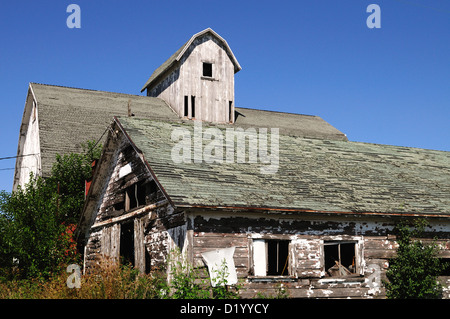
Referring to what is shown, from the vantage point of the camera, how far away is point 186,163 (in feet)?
46.9

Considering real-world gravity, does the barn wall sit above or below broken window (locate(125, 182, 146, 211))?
below

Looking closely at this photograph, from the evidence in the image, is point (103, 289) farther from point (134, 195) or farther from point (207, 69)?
point (207, 69)

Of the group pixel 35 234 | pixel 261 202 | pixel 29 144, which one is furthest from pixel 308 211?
pixel 29 144

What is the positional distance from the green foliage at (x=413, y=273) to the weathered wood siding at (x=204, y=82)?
18.6 meters

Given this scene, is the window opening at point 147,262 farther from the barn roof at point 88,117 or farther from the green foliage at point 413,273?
the barn roof at point 88,117

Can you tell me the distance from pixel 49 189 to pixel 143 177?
653 cm

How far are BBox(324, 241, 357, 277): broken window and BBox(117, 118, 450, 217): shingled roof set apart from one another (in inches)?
59.8

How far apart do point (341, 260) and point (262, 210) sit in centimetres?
689

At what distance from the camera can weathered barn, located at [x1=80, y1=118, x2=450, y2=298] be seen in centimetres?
1279

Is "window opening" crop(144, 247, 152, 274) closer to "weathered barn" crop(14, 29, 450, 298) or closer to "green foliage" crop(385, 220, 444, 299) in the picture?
"weathered barn" crop(14, 29, 450, 298)

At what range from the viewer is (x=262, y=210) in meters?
12.7

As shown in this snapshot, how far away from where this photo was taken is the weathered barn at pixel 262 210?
12.8m

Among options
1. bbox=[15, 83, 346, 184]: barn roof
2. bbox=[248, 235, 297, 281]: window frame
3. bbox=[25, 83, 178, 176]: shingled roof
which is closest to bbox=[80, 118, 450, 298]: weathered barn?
bbox=[248, 235, 297, 281]: window frame
